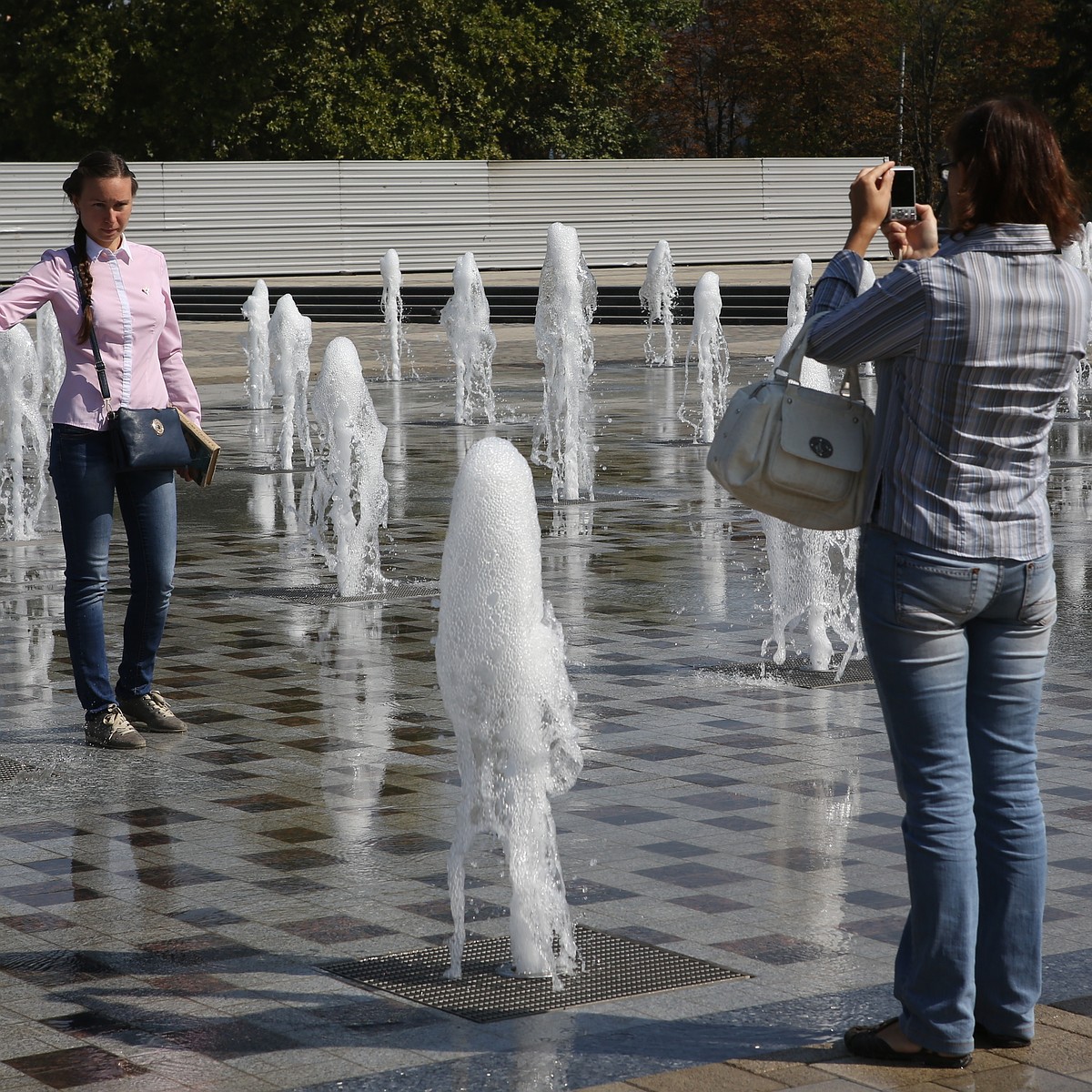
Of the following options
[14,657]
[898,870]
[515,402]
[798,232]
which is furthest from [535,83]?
[898,870]

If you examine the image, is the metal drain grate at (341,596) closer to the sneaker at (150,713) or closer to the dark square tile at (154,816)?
the sneaker at (150,713)

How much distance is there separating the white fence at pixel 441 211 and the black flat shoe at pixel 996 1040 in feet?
121

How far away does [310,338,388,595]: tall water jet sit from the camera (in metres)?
10.1

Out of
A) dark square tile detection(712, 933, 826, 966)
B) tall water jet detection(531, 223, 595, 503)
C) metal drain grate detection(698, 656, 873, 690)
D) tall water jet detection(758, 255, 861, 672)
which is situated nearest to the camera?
dark square tile detection(712, 933, 826, 966)

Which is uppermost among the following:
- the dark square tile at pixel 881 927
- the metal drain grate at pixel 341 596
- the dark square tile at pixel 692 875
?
the metal drain grate at pixel 341 596

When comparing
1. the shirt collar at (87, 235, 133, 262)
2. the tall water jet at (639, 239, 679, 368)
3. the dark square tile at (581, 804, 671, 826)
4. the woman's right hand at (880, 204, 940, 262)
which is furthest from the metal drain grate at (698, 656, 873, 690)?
the tall water jet at (639, 239, 679, 368)

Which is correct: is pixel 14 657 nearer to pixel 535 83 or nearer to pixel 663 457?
pixel 663 457

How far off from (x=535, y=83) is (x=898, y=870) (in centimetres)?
4632

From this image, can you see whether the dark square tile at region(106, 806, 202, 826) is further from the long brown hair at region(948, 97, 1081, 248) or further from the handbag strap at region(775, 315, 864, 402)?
the long brown hair at region(948, 97, 1081, 248)

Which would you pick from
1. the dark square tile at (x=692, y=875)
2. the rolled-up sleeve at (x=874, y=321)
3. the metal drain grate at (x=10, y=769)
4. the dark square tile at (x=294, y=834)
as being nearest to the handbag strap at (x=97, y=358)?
the metal drain grate at (x=10, y=769)

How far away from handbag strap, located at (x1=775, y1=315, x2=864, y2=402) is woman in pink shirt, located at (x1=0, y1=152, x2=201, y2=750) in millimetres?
3125

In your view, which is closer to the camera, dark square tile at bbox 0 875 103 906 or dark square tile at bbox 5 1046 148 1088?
dark square tile at bbox 5 1046 148 1088

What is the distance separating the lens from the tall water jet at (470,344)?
2022 centimetres

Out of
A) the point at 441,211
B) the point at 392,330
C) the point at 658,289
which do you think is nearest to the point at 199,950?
the point at 392,330
